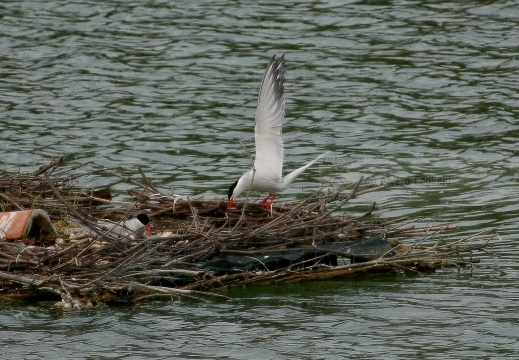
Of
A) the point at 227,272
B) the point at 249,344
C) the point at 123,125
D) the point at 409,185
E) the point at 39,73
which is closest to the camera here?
the point at 249,344

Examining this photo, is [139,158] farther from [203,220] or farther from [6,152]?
[203,220]

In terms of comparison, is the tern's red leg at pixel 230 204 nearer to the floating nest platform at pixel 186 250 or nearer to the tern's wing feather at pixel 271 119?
the floating nest platform at pixel 186 250

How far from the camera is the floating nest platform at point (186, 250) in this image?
9977mm

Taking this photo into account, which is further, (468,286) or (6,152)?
(6,152)

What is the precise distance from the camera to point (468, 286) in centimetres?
1106

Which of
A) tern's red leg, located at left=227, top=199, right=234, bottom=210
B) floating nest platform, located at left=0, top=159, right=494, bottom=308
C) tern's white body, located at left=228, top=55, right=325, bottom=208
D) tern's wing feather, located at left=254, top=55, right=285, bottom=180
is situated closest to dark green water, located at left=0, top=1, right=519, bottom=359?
floating nest platform, located at left=0, top=159, right=494, bottom=308

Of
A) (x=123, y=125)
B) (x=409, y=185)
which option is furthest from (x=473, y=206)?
(x=123, y=125)

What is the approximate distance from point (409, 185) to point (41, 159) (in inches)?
192

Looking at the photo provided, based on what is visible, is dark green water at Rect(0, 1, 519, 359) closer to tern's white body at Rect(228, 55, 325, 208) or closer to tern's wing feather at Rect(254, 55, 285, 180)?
tern's white body at Rect(228, 55, 325, 208)

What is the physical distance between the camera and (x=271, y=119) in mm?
11844

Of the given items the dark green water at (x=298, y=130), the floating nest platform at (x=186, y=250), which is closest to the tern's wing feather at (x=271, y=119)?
the floating nest platform at (x=186, y=250)

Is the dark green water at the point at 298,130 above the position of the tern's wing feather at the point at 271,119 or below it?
below

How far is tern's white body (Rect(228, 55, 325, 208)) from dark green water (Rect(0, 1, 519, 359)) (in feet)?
4.17

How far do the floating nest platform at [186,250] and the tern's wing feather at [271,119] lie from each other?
0.49 meters
